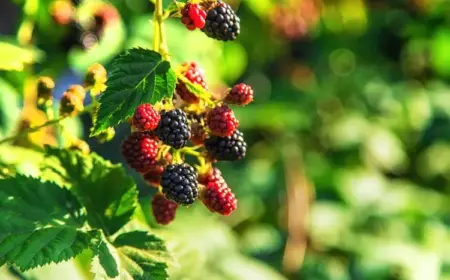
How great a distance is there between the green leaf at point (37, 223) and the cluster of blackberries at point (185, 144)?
0.19m

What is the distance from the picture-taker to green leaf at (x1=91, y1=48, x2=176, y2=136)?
65.7 inches

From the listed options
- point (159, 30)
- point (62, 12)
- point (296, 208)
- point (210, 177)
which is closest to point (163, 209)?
point (210, 177)

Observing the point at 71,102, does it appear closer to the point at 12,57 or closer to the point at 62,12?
the point at 12,57

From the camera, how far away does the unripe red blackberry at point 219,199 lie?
6.16ft

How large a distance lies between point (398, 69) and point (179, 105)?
11.9 feet

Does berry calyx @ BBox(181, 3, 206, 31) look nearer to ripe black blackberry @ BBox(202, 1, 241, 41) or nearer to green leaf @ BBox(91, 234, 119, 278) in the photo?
ripe black blackberry @ BBox(202, 1, 241, 41)

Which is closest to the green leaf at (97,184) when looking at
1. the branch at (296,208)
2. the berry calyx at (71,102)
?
the berry calyx at (71,102)

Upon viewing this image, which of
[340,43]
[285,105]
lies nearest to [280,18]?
[285,105]

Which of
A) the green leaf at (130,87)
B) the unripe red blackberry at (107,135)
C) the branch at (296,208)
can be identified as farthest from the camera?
the branch at (296,208)

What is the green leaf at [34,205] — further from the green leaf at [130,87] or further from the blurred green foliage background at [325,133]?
the blurred green foliage background at [325,133]

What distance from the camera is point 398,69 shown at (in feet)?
17.4

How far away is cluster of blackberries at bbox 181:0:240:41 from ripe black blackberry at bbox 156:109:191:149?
20 cm

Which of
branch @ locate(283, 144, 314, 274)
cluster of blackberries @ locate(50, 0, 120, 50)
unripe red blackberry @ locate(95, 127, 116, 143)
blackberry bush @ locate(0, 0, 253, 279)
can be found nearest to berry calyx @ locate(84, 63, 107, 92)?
blackberry bush @ locate(0, 0, 253, 279)

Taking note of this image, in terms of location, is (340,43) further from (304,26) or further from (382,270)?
(382,270)
